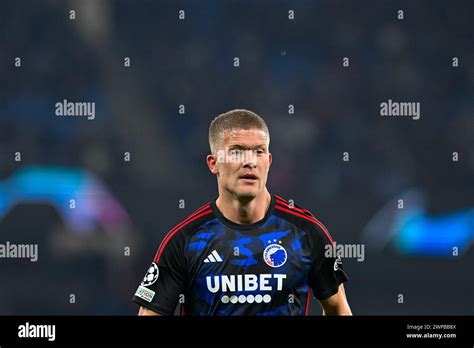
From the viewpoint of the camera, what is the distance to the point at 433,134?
473 inches

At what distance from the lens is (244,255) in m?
5.36

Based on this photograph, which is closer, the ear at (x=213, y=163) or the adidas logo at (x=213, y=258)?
the adidas logo at (x=213, y=258)

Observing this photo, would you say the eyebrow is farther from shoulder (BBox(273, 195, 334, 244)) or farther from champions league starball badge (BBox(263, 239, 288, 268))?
champions league starball badge (BBox(263, 239, 288, 268))

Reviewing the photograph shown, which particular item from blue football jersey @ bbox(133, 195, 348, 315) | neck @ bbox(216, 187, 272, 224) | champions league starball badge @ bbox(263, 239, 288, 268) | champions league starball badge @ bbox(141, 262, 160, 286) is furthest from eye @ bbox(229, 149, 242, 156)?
champions league starball badge @ bbox(141, 262, 160, 286)

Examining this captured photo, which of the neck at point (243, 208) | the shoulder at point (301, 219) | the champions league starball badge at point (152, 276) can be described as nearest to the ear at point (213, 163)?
the neck at point (243, 208)

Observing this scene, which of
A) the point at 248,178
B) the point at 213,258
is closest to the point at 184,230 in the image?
the point at 213,258

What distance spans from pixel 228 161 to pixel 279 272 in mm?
895

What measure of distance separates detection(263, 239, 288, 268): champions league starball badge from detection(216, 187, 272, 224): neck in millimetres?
248

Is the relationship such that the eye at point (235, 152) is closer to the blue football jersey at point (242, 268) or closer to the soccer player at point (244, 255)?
the soccer player at point (244, 255)

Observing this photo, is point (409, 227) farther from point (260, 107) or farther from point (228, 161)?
point (228, 161)

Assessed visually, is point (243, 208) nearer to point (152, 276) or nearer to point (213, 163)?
point (213, 163)

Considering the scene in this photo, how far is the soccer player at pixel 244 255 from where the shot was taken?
5.28 meters

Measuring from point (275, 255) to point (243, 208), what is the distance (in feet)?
1.38
